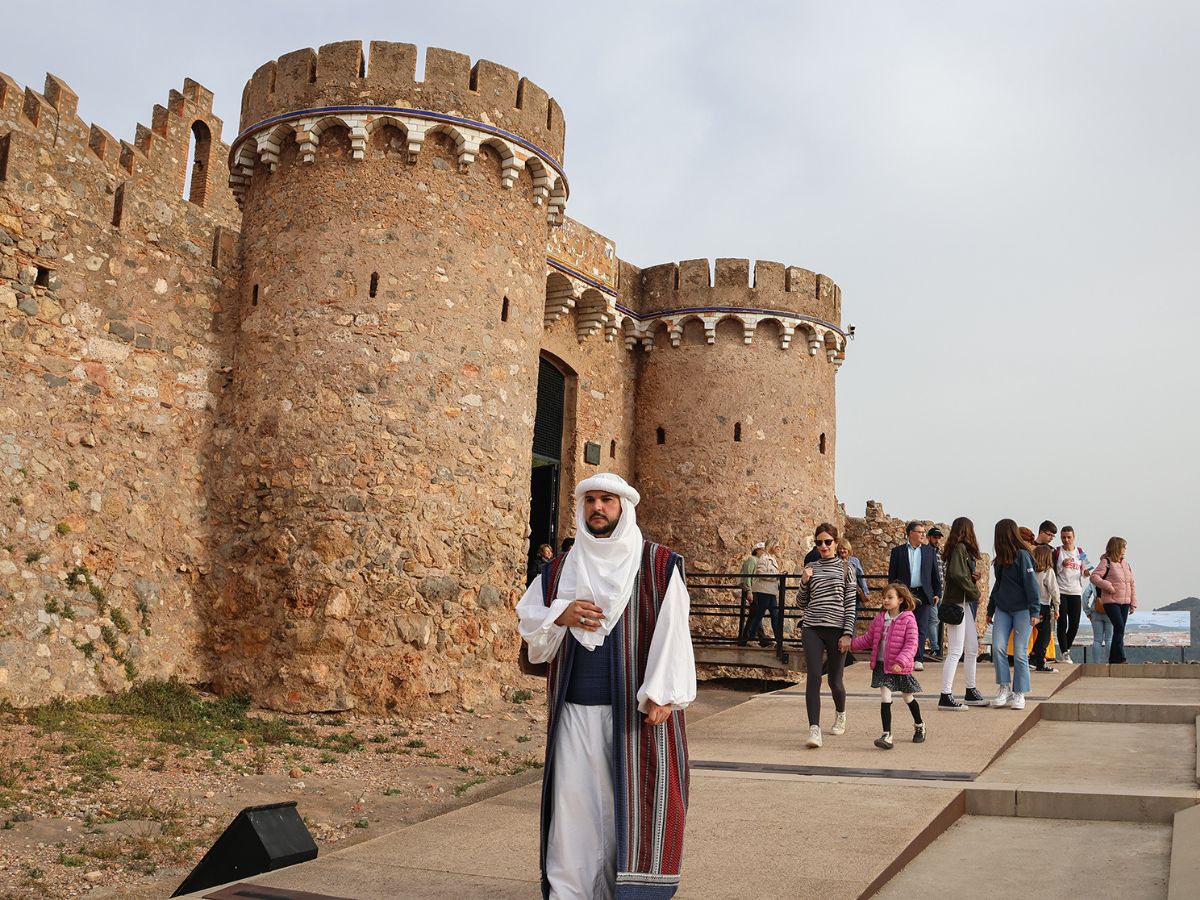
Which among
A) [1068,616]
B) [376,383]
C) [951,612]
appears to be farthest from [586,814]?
[1068,616]

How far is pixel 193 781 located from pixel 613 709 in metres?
5.24

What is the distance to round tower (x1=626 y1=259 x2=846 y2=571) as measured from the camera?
1778cm

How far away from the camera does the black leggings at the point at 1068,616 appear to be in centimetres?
1188

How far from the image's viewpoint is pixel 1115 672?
12.0 metres

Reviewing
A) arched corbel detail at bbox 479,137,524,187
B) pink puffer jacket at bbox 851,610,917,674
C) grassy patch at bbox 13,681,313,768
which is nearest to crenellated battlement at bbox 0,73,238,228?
arched corbel detail at bbox 479,137,524,187

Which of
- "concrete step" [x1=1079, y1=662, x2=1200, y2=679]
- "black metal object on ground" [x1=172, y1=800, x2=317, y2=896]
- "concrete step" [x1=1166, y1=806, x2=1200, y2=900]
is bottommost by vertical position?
"black metal object on ground" [x1=172, y1=800, x2=317, y2=896]

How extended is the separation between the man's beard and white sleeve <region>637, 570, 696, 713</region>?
1.00 ft

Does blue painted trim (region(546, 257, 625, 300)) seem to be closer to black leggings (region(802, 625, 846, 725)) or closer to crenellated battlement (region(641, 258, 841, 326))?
crenellated battlement (region(641, 258, 841, 326))

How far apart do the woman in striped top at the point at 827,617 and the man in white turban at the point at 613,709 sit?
3863mm

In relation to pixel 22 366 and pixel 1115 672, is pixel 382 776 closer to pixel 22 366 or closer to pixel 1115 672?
pixel 22 366

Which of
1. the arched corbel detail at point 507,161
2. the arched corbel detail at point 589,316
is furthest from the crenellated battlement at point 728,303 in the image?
the arched corbel detail at point 507,161

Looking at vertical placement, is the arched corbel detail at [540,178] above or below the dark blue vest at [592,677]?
above

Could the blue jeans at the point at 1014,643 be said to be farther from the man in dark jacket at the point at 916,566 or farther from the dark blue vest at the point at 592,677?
the dark blue vest at the point at 592,677

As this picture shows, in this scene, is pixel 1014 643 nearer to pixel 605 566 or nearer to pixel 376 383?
pixel 605 566
